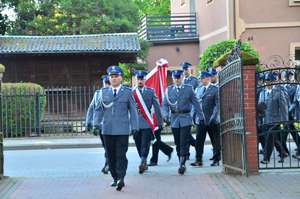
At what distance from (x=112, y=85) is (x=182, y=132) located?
2293mm

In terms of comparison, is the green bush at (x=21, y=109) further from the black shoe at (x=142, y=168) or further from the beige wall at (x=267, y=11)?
the black shoe at (x=142, y=168)

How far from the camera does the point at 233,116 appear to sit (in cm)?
1162

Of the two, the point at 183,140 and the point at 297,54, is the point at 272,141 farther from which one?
the point at 297,54

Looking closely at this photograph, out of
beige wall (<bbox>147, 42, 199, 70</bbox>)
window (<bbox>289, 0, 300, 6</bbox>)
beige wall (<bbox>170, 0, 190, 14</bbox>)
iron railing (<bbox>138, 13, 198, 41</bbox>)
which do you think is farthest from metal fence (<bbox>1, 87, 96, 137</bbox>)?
beige wall (<bbox>170, 0, 190, 14</bbox>)

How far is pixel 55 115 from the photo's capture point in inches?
1008

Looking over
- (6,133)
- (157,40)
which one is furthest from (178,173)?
(157,40)

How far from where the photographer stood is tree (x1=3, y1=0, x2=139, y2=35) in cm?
3500

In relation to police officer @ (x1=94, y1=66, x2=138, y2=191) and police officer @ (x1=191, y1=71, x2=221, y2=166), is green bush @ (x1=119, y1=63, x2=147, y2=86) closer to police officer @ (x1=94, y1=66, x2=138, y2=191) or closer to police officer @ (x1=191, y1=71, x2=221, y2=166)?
police officer @ (x1=191, y1=71, x2=221, y2=166)

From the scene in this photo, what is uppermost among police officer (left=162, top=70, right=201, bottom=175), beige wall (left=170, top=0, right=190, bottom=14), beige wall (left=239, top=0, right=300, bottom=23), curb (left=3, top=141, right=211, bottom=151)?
beige wall (left=170, top=0, right=190, bottom=14)

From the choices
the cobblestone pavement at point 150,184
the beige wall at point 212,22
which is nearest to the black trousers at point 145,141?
the cobblestone pavement at point 150,184

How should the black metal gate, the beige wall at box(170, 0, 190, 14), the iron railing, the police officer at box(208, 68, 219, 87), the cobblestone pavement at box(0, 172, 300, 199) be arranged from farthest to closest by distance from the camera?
the beige wall at box(170, 0, 190, 14)
the iron railing
the police officer at box(208, 68, 219, 87)
the black metal gate
the cobblestone pavement at box(0, 172, 300, 199)

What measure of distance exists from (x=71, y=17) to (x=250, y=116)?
2545cm

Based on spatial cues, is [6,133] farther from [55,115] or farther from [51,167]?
[51,167]

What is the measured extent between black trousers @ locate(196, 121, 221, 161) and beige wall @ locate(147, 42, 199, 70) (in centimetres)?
1894
